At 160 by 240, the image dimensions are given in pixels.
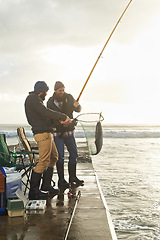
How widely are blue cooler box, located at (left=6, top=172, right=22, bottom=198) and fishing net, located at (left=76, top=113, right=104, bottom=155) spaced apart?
4.84ft

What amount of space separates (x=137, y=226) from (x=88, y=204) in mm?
694

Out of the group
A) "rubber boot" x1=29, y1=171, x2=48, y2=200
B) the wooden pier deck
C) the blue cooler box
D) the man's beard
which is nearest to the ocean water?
the wooden pier deck

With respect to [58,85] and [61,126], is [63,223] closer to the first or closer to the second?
[61,126]

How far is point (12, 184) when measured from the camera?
13.4 ft

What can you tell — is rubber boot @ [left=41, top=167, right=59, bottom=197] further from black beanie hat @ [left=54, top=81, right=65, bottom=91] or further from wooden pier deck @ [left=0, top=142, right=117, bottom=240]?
black beanie hat @ [left=54, top=81, right=65, bottom=91]

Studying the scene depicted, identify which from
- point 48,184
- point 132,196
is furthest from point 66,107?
point 132,196

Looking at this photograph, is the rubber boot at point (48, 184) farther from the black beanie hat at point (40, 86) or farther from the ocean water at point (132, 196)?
the black beanie hat at point (40, 86)

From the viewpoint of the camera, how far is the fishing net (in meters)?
5.20

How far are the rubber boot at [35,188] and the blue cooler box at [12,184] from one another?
13.3 inches

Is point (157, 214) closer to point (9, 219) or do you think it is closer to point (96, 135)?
point (96, 135)

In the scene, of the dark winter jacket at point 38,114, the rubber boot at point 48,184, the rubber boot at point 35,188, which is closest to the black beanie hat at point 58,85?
the dark winter jacket at point 38,114

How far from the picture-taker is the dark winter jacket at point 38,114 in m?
4.47

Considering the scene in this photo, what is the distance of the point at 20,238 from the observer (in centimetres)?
309

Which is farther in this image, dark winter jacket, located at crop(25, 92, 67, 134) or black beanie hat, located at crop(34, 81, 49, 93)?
black beanie hat, located at crop(34, 81, 49, 93)
